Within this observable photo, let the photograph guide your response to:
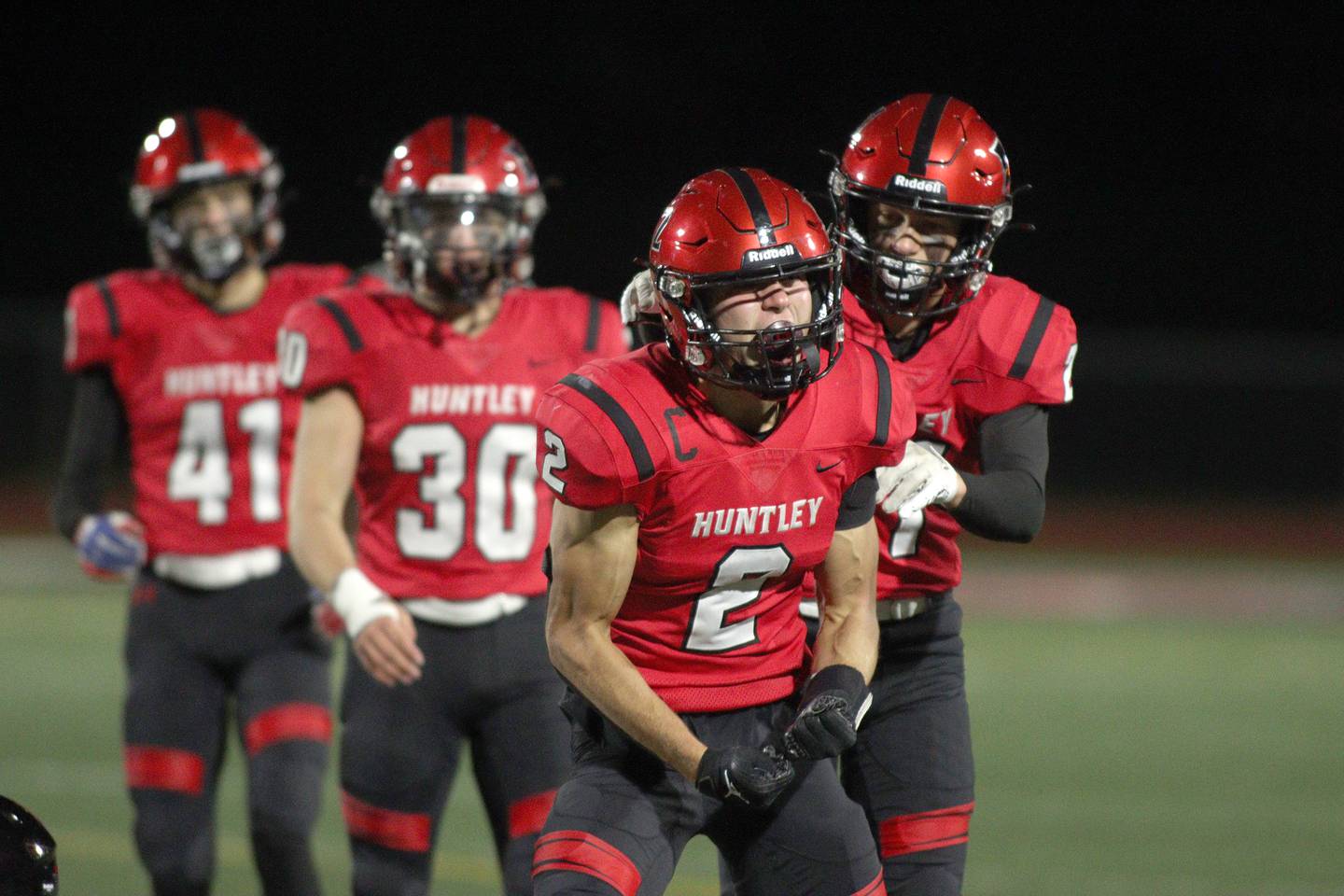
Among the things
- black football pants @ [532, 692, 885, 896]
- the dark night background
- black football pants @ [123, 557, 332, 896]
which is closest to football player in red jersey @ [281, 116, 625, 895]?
black football pants @ [123, 557, 332, 896]

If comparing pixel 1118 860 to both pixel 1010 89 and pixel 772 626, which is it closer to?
pixel 772 626

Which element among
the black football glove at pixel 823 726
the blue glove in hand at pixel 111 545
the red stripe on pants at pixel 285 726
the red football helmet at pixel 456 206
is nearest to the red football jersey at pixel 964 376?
the black football glove at pixel 823 726

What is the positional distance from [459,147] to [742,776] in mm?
1932

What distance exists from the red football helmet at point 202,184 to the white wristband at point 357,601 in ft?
3.90

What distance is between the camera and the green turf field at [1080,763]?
5.36 meters

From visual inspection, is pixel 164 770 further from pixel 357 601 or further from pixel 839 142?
pixel 839 142

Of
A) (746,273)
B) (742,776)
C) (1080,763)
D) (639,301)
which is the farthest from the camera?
(1080,763)

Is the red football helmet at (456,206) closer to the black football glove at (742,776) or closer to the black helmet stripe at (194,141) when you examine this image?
the black helmet stripe at (194,141)

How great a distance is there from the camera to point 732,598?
299cm

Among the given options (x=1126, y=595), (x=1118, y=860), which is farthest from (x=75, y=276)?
(x=1118, y=860)

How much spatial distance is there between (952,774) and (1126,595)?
8.01 m

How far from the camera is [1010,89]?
615 inches

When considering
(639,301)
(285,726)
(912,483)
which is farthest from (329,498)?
(912,483)

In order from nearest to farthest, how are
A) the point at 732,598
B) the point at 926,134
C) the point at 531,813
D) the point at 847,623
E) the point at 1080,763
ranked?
the point at 732,598 → the point at 847,623 → the point at 926,134 → the point at 531,813 → the point at 1080,763
